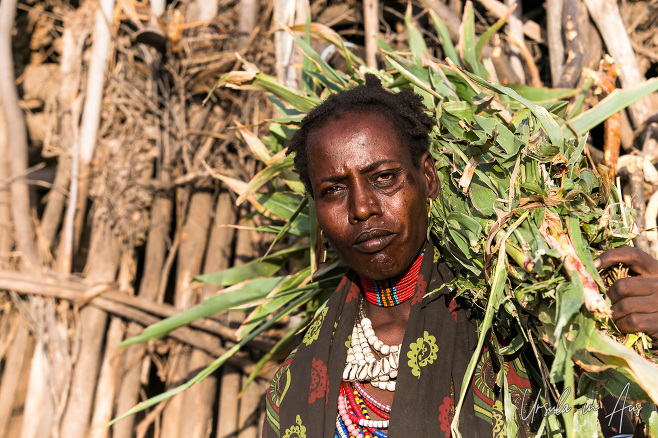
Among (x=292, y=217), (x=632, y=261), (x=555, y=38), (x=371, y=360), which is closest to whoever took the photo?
(x=632, y=261)

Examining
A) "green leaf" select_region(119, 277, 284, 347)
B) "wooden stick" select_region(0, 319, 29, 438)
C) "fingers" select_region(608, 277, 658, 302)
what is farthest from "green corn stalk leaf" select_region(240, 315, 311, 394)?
"wooden stick" select_region(0, 319, 29, 438)

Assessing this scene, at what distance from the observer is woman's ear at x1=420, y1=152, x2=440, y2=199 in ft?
4.75

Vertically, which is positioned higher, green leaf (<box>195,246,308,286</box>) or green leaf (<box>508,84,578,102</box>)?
green leaf (<box>508,84,578,102</box>)

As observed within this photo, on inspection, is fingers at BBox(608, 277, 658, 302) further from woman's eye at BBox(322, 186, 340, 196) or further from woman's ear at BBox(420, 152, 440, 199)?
woman's eye at BBox(322, 186, 340, 196)

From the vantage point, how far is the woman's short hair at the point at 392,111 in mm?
1399

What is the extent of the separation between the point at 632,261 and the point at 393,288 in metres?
0.59

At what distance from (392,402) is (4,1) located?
3.19 meters

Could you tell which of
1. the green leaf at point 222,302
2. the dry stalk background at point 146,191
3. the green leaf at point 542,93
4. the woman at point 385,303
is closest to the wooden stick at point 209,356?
the dry stalk background at point 146,191

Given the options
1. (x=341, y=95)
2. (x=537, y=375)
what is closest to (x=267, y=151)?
(x=341, y=95)

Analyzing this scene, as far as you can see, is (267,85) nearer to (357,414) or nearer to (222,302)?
(222,302)

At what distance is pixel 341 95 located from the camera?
57.7 inches

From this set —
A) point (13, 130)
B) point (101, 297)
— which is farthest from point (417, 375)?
point (13, 130)

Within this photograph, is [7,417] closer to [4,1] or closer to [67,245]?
[67,245]

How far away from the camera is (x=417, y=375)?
1313 millimetres
